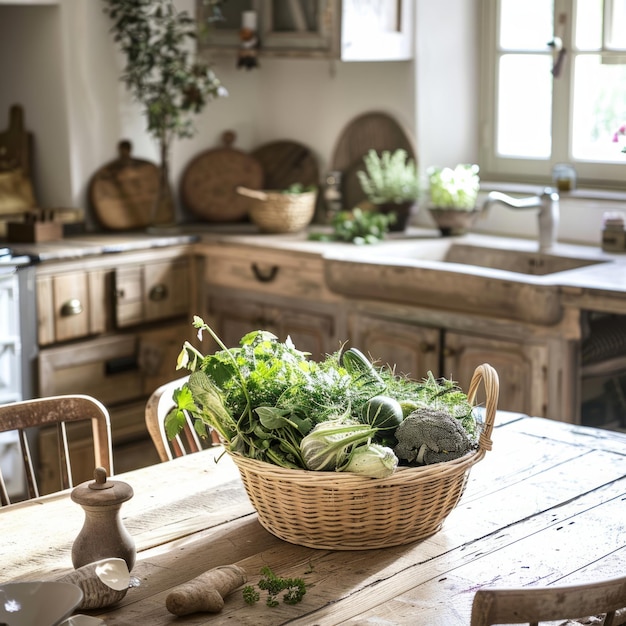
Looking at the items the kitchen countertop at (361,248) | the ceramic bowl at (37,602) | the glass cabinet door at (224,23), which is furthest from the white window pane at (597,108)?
the ceramic bowl at (37,602)

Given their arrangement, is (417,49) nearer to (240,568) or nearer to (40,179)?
(40,179)

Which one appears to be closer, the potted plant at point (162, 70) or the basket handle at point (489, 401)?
the basket handle at point (489, 401)

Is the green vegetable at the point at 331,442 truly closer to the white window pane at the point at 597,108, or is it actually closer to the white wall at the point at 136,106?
the white wall at the point at 136,106

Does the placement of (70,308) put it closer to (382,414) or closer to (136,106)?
(136,106)

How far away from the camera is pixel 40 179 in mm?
4512

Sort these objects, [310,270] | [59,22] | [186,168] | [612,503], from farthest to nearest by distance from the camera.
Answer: [186,168] → [59,22] → [310,270] → [612,503]

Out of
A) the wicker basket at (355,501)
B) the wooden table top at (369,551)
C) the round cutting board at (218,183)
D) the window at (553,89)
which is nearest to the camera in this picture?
the wooden table top at (369,551)

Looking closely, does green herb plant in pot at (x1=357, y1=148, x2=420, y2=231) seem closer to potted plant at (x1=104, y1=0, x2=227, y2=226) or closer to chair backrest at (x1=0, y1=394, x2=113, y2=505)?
potted plant at (x1=104, y1=0, x2=227, y2=226)

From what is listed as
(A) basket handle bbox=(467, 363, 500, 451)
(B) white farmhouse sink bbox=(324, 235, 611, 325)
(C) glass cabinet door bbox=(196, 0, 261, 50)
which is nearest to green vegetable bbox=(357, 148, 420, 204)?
(B) white farmhouse sink bbox=(324, 235, 611, 325)

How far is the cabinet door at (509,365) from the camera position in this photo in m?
3.43

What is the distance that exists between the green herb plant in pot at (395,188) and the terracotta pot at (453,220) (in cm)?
12

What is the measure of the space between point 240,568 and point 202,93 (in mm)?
3015

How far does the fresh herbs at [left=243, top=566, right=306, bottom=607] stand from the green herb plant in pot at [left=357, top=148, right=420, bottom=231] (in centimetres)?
279

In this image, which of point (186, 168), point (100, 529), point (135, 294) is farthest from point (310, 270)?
point (100, 529)
